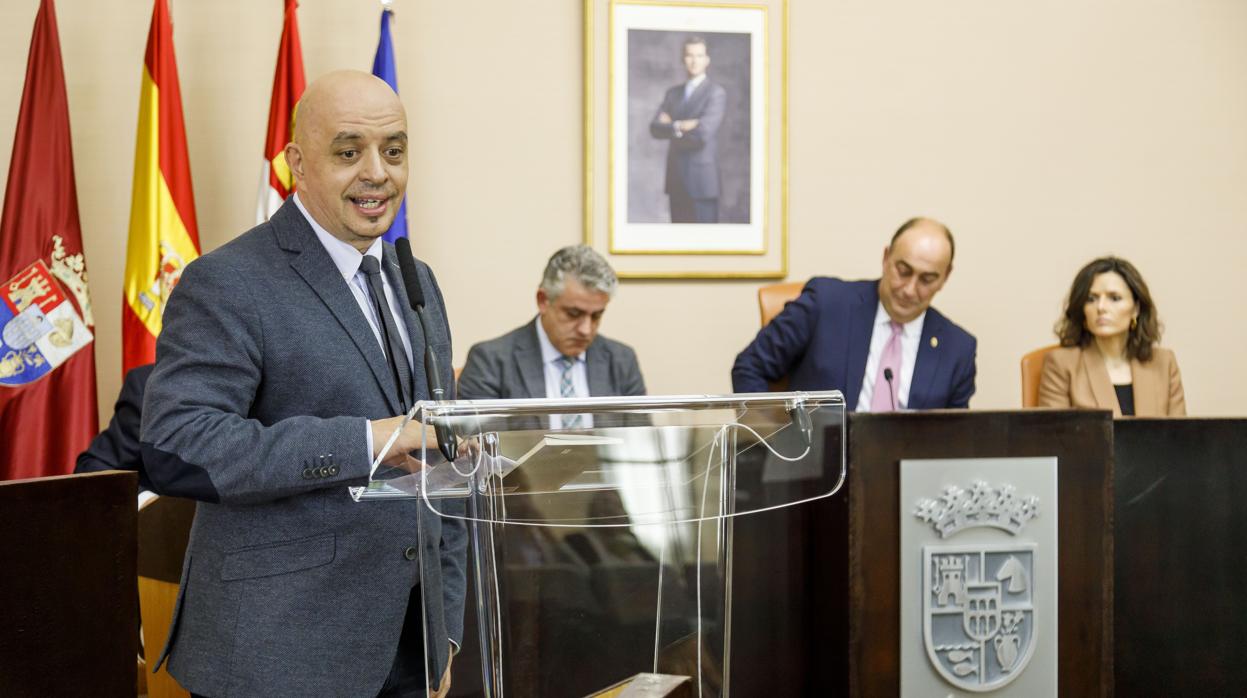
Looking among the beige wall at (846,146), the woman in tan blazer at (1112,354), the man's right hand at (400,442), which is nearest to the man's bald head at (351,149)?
the man's right hand at (400,442)

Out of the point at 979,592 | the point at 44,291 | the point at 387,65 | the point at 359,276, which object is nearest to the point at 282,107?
the point at 387,65

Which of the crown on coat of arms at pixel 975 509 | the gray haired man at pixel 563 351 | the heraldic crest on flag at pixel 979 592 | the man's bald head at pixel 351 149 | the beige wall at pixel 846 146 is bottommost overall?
the heraldic crest on flag at pixel 979 592

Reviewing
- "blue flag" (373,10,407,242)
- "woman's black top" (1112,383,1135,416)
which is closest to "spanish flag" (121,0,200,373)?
"blue flag" (373,10,407,242)

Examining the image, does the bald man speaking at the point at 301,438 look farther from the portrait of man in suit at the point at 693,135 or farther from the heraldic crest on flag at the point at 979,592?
the portrait of man in suit at the point at 693,135

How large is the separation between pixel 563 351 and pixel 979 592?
5.57ft

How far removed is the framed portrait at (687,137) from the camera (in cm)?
441

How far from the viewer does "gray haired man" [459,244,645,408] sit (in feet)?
12.0

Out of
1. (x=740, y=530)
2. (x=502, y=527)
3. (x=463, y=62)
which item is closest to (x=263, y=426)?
(x=502, y=527)

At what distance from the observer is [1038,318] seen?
4.79 m

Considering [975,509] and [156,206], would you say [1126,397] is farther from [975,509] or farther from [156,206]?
[156,206]

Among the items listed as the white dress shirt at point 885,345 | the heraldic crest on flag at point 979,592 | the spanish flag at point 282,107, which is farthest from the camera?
the spanish flag at point 282,107

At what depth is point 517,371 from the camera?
12.3 ft

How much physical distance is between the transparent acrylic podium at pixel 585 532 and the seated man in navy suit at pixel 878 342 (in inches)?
100

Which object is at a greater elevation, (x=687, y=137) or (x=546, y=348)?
(x=687, y=137)
